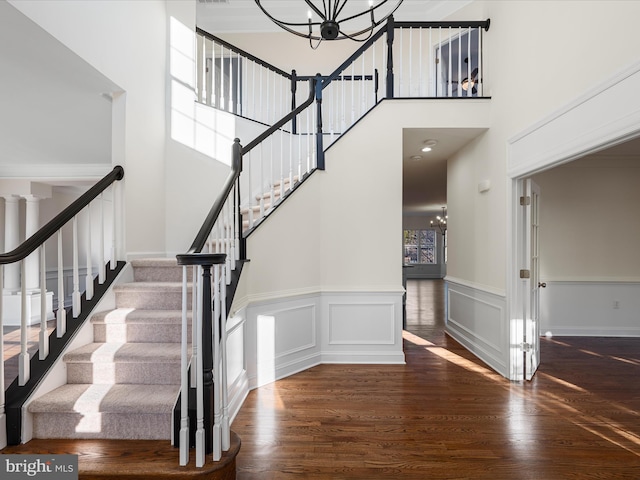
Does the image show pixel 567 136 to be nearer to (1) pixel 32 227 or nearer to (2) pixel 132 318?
(2) pixel 132 318

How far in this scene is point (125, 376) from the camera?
240 centimetres

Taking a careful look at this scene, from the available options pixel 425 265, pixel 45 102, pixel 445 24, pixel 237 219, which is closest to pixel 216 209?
pixel 237 219

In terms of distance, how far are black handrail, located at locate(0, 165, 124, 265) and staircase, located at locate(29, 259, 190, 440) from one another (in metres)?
0.74

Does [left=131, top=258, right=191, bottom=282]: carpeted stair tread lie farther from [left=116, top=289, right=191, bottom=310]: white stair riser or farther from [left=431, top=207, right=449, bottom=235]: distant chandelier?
[left=431, top=207, right=449, bottom=235]: distant chandelier

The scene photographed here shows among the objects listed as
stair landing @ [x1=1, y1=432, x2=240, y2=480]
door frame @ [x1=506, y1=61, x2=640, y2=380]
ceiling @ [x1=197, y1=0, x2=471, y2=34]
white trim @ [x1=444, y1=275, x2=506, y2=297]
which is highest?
ceiling @ [x1=197, y1=0, x2=471, y2=34]

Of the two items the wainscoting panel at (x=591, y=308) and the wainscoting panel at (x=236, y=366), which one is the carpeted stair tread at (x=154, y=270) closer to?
the wainscoting panel at (x=236, y=366)

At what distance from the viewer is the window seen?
14992 millimetres

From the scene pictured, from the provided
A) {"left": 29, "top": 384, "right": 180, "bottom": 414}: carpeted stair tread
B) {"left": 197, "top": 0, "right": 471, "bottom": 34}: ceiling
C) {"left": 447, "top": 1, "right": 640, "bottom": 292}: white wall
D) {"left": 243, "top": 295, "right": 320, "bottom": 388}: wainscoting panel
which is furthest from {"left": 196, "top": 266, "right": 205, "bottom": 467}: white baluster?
{"left": 197, "top": 0, "right": 471, "bottom": 34}: ceiling

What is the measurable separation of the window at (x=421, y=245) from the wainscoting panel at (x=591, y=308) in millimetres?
9584

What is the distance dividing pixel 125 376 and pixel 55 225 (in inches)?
45.0

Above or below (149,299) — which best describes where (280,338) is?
below

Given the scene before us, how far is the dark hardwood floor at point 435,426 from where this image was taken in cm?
207

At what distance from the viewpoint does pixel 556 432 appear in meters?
2.49

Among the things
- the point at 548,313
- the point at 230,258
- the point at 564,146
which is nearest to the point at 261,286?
the point at 230,258
